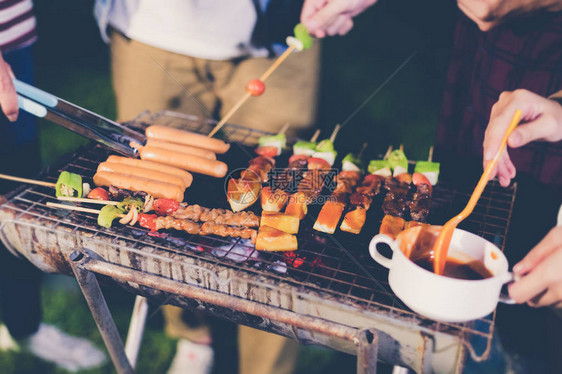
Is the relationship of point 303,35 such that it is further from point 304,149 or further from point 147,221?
point 147,221

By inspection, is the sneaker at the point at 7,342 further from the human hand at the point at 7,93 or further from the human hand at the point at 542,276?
the human hand at the point at 542,276

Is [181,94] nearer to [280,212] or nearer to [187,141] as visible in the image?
[187,141]

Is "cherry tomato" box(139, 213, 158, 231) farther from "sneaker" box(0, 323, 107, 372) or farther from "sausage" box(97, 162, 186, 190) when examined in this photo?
→ "sneaker" box(0, 323, 107, 372)

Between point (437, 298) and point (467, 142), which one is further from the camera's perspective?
point (467, 142)

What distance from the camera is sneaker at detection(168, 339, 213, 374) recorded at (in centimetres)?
399

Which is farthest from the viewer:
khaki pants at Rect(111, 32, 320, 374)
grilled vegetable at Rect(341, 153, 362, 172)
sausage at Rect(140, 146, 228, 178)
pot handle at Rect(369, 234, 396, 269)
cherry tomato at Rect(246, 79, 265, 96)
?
khaki pants at Rect(111, 32, 320, 374)

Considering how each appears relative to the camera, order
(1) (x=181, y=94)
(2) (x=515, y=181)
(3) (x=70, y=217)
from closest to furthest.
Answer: (3) (x=70, y=217), (2) (x=515, y=181), (1) (x=181, y=94)

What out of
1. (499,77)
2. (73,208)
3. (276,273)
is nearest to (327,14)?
(499,77)

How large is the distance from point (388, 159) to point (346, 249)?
915mm

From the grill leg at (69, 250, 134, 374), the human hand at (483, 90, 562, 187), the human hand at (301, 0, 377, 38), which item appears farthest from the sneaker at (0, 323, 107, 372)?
the human hand at (483, 90, 562, 187)

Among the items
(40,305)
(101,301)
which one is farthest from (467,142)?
(40,305)

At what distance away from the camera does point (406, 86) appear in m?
7.07

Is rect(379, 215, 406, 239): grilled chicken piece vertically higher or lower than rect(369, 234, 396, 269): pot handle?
higher

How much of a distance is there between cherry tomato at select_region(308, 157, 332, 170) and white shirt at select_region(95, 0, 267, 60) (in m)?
1.26
